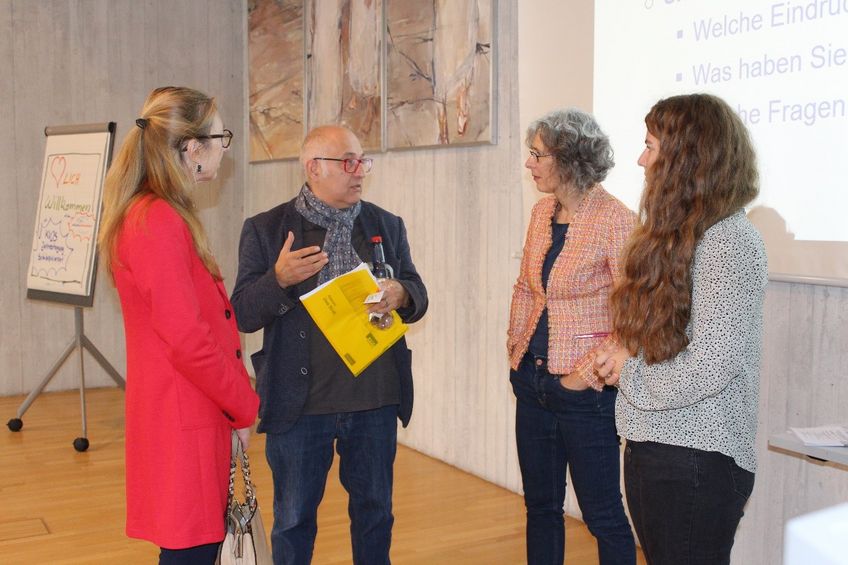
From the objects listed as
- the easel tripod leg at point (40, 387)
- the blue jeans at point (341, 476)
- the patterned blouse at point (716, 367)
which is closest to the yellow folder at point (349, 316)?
the blue jeans at point (341, 476)

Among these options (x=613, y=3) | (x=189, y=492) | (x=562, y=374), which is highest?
(x=613, y=3)

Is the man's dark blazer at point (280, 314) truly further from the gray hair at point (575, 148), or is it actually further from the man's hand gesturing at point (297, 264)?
the gray hair at point (575, 148)

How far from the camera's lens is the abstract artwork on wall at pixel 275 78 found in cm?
644

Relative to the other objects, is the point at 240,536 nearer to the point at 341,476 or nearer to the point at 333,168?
the point at 341,476

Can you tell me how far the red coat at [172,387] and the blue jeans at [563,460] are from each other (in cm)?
90

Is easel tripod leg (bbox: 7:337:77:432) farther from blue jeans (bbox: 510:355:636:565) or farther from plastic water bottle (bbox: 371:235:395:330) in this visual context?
blue jeans (bbox: 510:355:636:565)

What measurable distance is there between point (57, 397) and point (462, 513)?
3878mm

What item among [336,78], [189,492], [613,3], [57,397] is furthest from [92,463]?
[613,3]

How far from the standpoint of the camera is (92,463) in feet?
15.9

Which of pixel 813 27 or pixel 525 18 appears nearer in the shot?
pixel 813 27

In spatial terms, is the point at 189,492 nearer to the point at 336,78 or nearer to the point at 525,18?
the point at 525,18

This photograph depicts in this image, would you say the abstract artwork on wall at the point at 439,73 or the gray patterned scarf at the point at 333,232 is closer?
the gray patterned scarf at the point at 333,232

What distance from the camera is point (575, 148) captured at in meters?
2.57

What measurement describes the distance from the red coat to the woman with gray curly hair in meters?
0.90
